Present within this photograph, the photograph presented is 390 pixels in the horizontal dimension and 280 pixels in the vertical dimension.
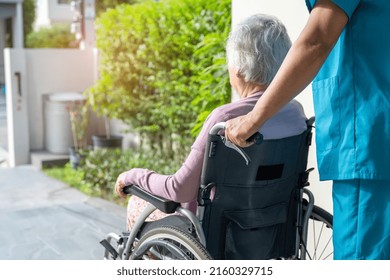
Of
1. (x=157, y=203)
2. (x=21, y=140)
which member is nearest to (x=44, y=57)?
(x=21, y=140)

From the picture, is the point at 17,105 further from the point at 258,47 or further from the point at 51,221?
the point at 258,47

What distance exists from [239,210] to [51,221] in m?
2.86

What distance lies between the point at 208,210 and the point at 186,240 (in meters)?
0.12

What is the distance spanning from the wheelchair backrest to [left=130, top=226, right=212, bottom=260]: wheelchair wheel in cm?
9

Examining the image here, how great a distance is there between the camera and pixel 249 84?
7.29 ft

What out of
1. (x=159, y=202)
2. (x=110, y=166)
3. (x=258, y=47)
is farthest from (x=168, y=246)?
(x=110, y=166)

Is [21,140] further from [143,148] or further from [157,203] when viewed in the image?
[157,203]

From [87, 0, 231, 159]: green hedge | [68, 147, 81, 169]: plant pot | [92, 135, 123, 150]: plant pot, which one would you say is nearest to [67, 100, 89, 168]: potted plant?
[68, 147, 81, 169]: plant pot

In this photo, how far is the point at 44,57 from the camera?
25.7 feet

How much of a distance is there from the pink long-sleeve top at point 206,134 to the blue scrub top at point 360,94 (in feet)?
1.25

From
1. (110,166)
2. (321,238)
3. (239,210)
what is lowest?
(110,166)

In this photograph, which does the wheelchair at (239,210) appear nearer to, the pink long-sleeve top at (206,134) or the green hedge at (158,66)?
the pink long-sleeve top at (206,134)

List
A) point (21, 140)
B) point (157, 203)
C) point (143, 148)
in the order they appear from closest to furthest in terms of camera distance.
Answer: point (157, 203) < point (143, 148) < point (21, 140)

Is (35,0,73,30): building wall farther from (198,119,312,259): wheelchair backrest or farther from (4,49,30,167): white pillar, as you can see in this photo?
(198,119,312,259): wheelchair backrest
